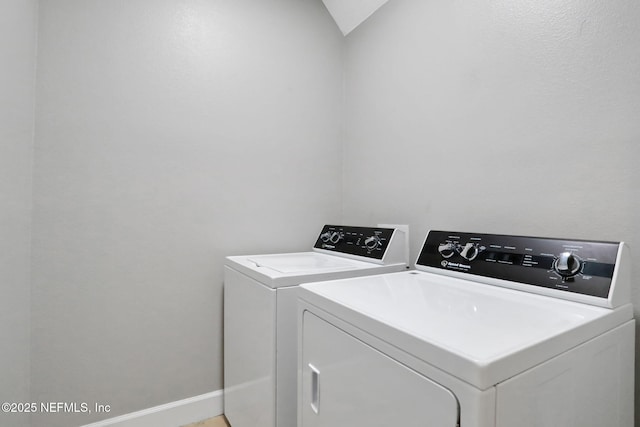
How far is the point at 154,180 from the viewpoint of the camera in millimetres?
1530

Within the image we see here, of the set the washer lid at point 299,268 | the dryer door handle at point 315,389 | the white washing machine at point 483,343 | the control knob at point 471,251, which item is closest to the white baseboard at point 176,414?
the washer lid at point 299,268

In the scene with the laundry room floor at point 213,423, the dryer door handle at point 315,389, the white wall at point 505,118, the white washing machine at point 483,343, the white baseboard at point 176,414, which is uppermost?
the white wall at point 505,118

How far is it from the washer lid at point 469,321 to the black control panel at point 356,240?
0.43 metres

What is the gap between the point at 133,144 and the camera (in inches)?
58.6

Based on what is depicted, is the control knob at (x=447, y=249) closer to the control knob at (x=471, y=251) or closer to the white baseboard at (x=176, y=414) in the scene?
the control knob at (x=471, y=251)

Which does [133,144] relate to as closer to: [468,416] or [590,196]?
[468,416]

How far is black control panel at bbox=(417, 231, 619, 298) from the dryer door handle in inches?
23.4

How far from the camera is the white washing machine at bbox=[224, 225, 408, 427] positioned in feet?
3.52

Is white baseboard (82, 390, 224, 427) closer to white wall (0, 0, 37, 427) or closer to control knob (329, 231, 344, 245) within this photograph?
white wall (0, 0, 37, 427)

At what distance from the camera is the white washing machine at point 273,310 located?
1072 millimetres

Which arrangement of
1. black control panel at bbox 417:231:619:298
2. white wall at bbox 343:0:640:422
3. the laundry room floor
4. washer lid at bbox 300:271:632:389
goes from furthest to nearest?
1. the laundry room floor
2. white wall at bbox 343:0:640:422
3. black control panel at bbox 417:231:619:298
4. washer lid at bbox 300:271:632:389

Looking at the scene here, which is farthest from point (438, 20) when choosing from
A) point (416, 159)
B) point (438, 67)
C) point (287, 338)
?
point (287, 338)

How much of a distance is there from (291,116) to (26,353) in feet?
5.57

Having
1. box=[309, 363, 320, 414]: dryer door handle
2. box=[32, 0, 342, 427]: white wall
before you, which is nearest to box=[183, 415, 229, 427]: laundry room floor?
box=[32, 0, 342, 427]: white wall
